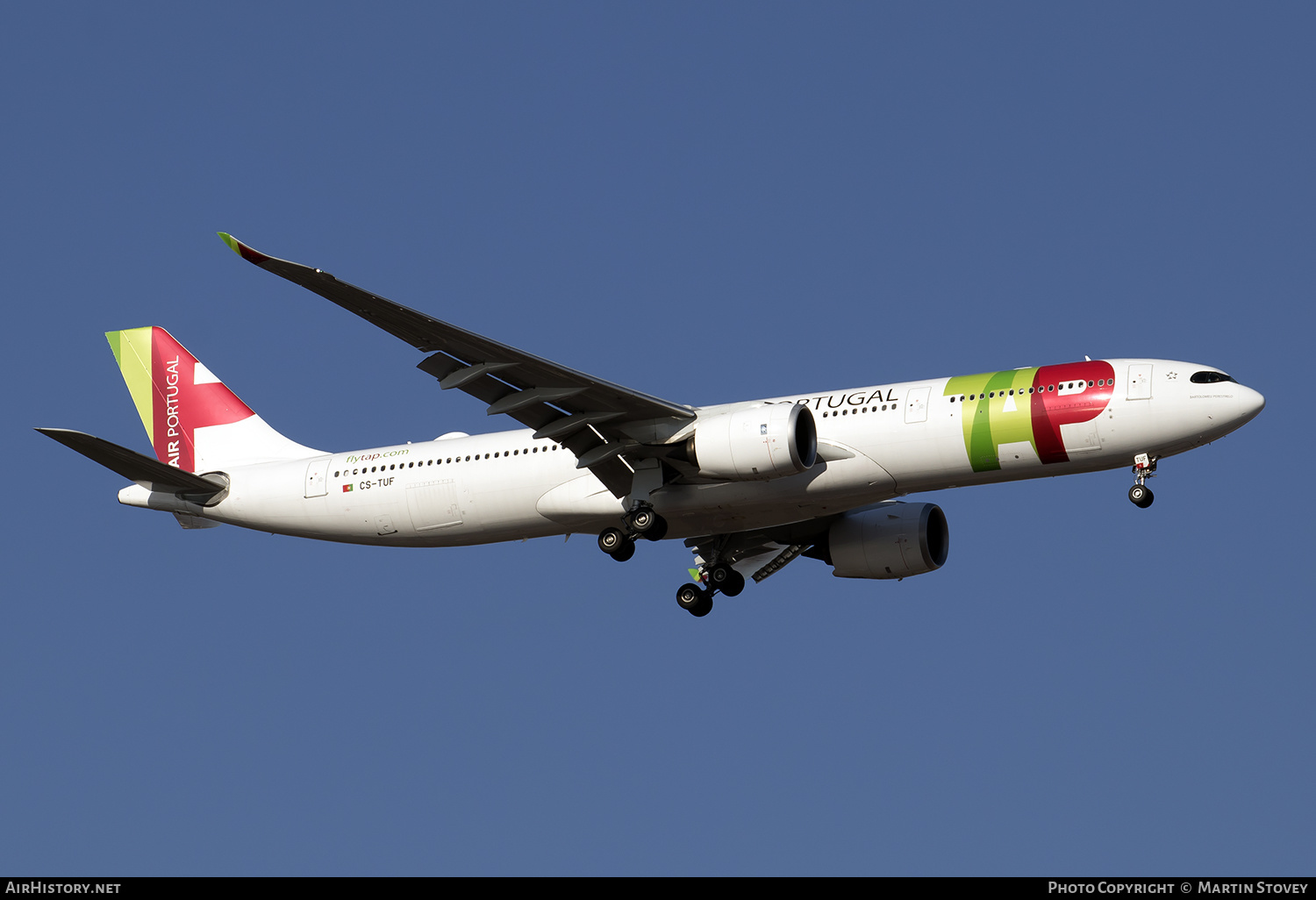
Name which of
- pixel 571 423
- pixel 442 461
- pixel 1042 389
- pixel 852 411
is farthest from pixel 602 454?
pixel 1042 389

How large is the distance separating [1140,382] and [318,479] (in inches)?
798

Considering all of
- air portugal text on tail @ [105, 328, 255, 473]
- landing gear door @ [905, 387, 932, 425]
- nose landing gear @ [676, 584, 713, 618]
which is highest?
air portugal text on tail @ [105, 328, 255, 473]


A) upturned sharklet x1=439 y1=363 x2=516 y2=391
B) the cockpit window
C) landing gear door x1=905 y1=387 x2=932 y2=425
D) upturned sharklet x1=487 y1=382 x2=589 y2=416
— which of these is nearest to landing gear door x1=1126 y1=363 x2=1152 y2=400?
the cockpit window

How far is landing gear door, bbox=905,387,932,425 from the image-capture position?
116 feet

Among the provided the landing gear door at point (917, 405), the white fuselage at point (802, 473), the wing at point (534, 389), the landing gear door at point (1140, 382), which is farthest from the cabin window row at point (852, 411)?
the landing gear door at point (1140, 382)

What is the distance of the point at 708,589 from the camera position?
42.4 meters

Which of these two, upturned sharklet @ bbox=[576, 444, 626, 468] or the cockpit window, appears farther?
upturned sharklet @ bbox=[576, 444, 626, 468]

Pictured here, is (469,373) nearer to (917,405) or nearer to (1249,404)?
(917,405)

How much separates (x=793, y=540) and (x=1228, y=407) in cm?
1254

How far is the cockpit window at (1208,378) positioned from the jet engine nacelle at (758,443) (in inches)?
325

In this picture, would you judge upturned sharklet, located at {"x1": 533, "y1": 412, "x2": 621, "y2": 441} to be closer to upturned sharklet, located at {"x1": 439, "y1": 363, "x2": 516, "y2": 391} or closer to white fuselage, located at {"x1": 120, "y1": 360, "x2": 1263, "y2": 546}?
white fuselage, located at {"x1": 120, "y1": 360, "x2": 1263, "y2": 546}

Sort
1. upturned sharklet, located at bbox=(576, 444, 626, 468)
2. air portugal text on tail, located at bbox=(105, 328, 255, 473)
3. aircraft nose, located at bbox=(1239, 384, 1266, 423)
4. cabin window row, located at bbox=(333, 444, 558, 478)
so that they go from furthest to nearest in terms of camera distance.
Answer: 1. air portugal text on tail, located at bbox=(105, 328, 255, 473)
2. cabin window row, located at bbox=(333, 444, 558, 478)
3. upturned sharklet, located at bbox=(576, 444, 626, 468)
4. aircraft nose, located at bbox=(1239, 384, 1266, 423)

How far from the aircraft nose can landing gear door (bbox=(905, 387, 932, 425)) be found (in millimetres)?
6560

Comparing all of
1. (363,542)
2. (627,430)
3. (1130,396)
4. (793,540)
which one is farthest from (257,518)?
(1130,396)
